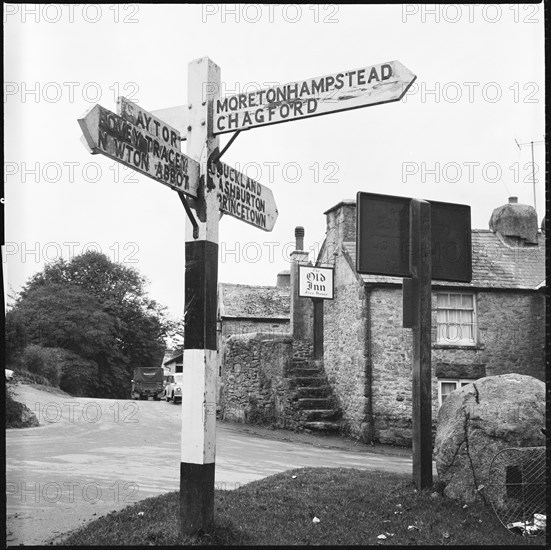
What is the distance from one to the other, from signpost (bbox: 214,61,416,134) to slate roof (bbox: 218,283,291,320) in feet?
88.2

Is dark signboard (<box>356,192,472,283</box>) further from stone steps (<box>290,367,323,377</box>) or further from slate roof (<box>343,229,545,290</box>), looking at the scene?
stone steps (<box>290,367,323,377</box>)

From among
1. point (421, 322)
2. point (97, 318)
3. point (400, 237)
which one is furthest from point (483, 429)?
point (97, 318)

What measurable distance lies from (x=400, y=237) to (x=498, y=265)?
46.4 ft

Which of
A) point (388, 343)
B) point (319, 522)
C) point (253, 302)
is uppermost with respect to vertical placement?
point (253, 302)

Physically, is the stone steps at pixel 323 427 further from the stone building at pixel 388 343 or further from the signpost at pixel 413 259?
the signpost at pixel 413 259

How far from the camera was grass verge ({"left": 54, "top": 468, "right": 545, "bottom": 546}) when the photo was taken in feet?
18.2

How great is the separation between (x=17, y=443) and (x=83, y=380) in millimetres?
36604

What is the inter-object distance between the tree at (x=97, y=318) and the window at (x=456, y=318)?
30.2m

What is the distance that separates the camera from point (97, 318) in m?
51.9

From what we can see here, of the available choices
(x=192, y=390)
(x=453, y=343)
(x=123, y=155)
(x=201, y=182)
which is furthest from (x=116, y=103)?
(x=453, y=343)

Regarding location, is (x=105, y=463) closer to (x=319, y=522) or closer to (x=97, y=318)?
(x=319, y=522)

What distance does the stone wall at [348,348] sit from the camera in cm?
1980

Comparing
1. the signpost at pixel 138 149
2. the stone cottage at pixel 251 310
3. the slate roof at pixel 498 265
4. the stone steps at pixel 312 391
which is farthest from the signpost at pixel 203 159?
the stone cottage at pixel 251 310

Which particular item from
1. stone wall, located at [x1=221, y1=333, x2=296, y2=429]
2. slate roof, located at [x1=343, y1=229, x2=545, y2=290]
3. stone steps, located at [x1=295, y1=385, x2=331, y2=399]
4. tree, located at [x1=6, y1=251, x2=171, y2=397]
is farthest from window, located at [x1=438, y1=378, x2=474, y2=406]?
tree, located at [x1=6, y1=251, x2=171, y2=397]
